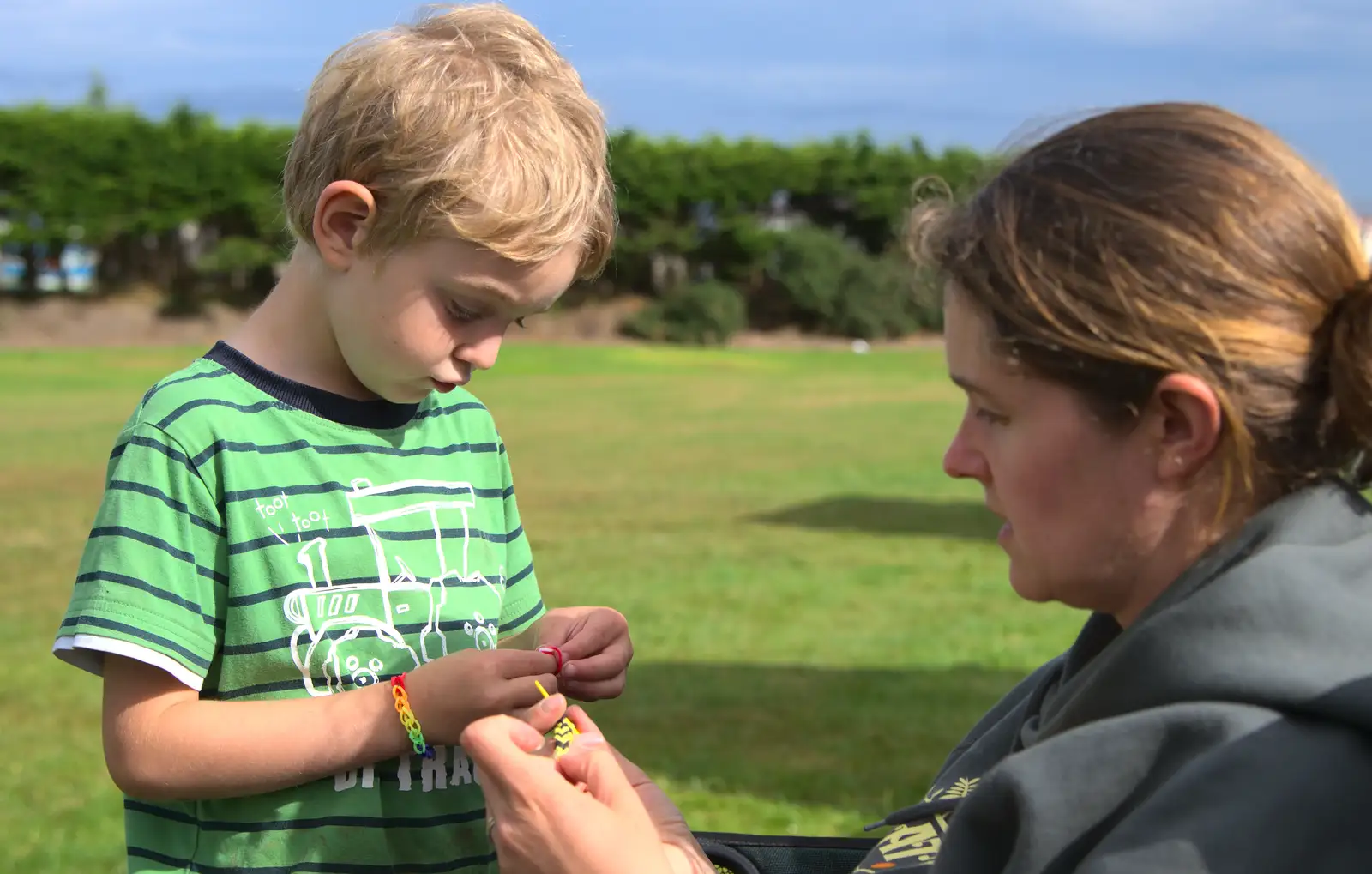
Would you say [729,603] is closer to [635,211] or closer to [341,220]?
[341,220]

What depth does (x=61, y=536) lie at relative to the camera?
988cm

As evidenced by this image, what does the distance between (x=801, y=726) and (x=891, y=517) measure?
17.8 feet

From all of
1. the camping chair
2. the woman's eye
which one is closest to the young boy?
the camping chair

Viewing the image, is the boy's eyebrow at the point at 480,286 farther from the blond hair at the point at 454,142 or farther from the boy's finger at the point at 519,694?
the boy's finger at the point at 519,694

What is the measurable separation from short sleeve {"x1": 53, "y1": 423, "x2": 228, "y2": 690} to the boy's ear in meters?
0.35

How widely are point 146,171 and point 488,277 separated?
1209 inches

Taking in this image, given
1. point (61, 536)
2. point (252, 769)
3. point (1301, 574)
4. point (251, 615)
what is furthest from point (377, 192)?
point (61, 536)

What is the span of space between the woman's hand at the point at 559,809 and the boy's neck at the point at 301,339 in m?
0.66

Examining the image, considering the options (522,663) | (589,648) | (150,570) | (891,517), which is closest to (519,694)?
(522,663)

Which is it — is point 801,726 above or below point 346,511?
below

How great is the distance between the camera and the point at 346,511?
2129mm

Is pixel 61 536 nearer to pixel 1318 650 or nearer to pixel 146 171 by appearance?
pixel 1318 650

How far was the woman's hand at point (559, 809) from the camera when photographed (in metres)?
1.66

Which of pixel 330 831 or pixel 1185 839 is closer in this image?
pixel 1185 839
